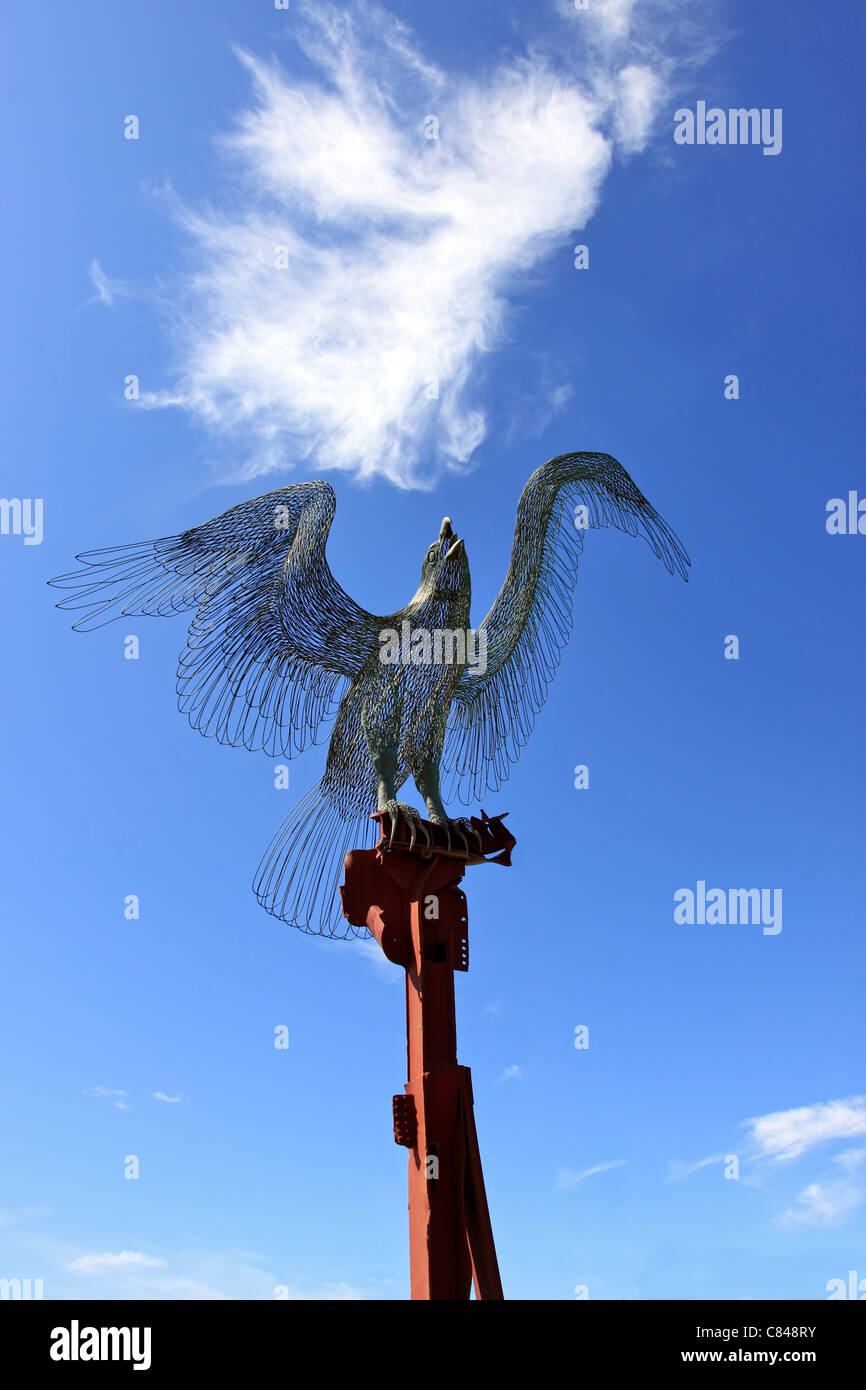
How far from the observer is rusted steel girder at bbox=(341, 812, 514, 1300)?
17062 millimetres

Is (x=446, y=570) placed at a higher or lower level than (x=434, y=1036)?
higher

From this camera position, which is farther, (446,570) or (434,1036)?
(446,570)

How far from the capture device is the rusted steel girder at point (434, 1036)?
17062 mm

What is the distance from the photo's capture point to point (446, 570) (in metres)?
20.5

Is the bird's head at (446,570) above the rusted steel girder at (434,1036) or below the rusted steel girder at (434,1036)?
above

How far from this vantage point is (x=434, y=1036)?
1823cm

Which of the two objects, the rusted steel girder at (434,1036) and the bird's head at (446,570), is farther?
the bird's head at (446,570)

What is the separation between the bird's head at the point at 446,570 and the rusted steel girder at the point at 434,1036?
4.15 m

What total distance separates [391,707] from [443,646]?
1446 mm

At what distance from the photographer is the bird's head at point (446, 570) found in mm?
20453

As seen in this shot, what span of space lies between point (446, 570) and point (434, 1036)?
806cm
